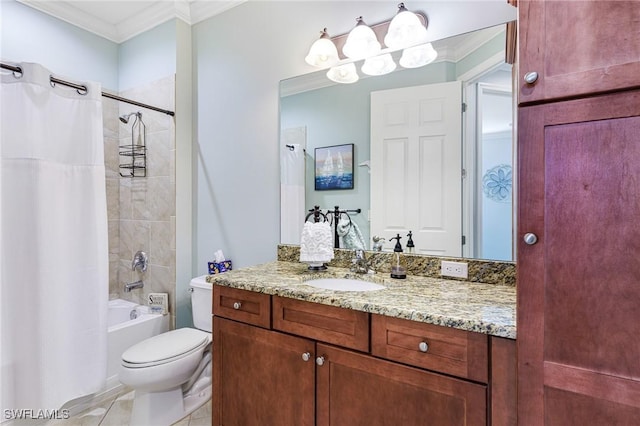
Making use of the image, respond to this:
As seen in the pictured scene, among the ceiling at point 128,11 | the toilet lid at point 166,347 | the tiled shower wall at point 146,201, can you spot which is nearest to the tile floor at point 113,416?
the toilet lid at point 166,347

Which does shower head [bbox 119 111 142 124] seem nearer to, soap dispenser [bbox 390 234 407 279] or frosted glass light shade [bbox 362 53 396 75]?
frosted glass light shade [bbox 362 53 396 75]

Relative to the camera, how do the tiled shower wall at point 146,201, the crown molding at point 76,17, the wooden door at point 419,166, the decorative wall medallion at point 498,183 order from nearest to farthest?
the decorative wall medallion at point 498,183 < the wooden door at point 419,166 < the crown molding at point 76,17 < the tiled shower wall at point 146,201

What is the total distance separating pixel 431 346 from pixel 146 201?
7.83ft

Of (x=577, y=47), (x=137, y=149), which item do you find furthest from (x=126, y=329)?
(x=577, y=47)

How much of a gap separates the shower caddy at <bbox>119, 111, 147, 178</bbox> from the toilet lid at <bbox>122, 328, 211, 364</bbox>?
4.39ft

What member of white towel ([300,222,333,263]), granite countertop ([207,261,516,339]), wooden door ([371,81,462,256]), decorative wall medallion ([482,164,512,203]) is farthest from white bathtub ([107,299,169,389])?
decorative wall medallion ([482,164,512,203])

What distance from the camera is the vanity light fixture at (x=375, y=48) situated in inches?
62.1

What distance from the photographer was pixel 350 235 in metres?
1.78

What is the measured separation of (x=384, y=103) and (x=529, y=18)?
2.86ft

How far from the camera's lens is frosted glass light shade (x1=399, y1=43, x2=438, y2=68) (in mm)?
1564

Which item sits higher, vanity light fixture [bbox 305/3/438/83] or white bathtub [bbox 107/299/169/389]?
vanity light fixture [bbox 305/3/438/83]

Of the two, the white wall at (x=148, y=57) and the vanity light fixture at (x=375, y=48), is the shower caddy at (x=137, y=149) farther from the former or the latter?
the vanity light fixture at (x=375, y=48)

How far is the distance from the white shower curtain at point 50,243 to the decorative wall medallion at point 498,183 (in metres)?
2.03

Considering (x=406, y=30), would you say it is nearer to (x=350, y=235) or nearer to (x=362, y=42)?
(x=362, y=42)
